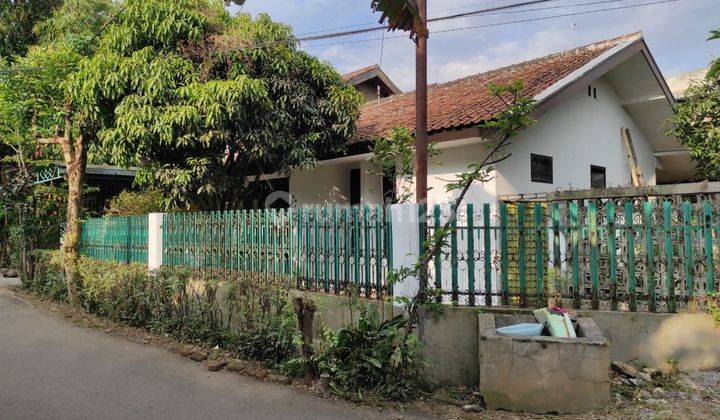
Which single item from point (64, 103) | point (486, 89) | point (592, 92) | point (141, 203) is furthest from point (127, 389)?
point (592, 92)

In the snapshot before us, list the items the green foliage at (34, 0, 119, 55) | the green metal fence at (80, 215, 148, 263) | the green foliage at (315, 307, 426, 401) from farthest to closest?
the green foliage at (34, 0, 119, 55), the green metal fence at (80, 215, 148, 263), the green foliage at (315, 307, 426, 401)

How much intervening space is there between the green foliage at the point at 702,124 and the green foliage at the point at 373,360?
6.26 meters

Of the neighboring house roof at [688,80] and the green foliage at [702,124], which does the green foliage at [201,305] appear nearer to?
the neighboring house roof at [688,80]

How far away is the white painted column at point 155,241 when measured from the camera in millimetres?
8328

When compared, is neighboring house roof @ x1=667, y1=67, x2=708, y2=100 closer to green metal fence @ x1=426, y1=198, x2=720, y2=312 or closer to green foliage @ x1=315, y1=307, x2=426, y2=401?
green metal fence @ x1=426, y1=198, x2=720, y2=312

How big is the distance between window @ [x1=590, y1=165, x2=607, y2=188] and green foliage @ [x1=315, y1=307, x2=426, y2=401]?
22.6 feet

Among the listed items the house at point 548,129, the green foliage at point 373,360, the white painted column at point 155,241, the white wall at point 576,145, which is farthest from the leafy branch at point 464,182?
the white painted column at point 155,241

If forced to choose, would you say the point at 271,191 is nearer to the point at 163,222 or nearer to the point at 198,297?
the point at 163,222

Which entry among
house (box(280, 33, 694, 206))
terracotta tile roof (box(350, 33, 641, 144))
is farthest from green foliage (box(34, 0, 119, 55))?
terracotta tile roof (box(350, 33, 641, 144))

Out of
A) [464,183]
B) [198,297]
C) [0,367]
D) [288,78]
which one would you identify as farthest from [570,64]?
[0,367]

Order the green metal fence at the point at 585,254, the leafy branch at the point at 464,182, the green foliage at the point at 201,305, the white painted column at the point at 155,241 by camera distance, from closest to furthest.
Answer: the leafy branch at the point at 464,182, the green metal fence at the point at 585,254, the green foliage at the point at 201,305, the white painted column at the point at 155,241

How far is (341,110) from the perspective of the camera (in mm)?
8719

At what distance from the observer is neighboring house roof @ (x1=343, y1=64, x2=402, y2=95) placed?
15.3 m

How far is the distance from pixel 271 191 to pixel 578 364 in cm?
893
